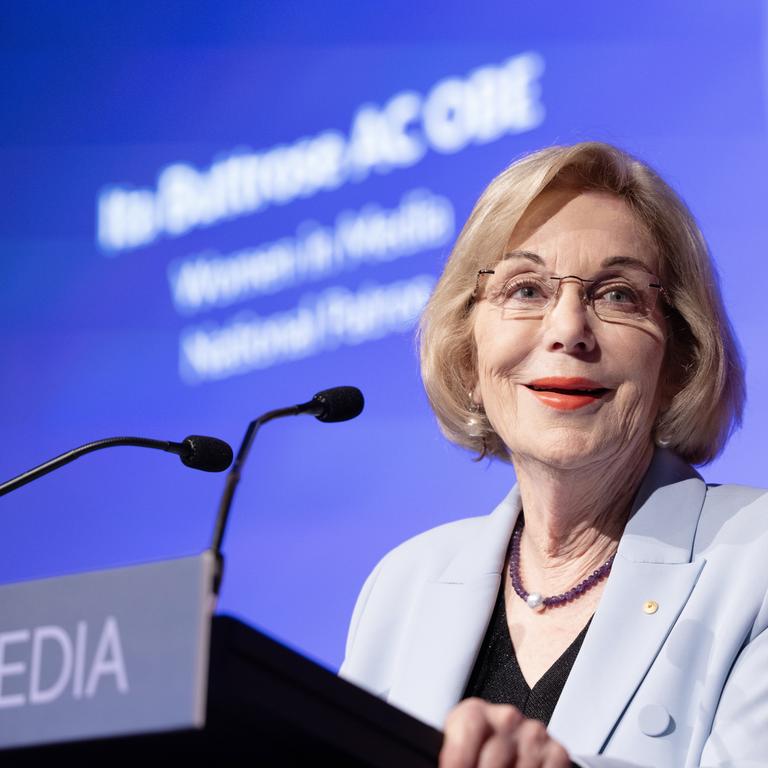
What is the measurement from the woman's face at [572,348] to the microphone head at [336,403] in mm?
487

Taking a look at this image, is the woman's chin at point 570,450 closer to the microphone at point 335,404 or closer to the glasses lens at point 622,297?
the glasses lens at point 622,297

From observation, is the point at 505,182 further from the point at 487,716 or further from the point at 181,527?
the point at 181,527

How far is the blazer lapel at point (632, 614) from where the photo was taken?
6.32 feet

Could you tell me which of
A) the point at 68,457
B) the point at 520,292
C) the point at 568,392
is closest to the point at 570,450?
the point at 568,392

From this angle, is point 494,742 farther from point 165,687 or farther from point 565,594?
point 565,594

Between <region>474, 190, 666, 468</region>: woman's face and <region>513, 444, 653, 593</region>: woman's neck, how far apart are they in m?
0.05

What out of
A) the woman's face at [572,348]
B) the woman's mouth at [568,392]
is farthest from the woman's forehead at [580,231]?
the woman's mouth at [568,392]

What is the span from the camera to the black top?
2088 millimetres

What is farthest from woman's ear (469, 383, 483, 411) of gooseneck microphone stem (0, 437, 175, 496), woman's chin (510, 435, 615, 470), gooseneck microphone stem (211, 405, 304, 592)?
gooseneck microphone stem (211, 405, 304, 592)

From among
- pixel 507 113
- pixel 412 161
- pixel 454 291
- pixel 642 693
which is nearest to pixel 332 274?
pixel 412 161

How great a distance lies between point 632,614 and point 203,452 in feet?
2.56

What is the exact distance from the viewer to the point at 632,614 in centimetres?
204

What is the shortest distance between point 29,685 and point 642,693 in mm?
1118

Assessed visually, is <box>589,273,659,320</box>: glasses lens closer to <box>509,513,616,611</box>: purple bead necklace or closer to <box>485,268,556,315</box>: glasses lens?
<box>485,268,556,315</box>: glasses lens
